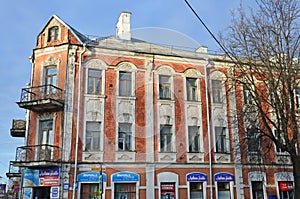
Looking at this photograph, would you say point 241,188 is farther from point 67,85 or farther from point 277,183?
point 67,85

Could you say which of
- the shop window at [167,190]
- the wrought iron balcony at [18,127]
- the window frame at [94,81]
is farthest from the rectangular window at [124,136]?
the wrought iron balcony at [18,127]

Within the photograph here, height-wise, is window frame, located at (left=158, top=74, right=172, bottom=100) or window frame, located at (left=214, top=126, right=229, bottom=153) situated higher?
window frame, located at (left=158, top=74, right=172, bottom=100)

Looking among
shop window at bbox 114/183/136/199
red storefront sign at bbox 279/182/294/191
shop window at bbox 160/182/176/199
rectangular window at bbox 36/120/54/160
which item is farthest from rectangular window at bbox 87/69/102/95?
red storefront sign at bbox 279/182/294/191

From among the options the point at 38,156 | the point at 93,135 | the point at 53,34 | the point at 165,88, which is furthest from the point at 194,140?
the point at 53,34

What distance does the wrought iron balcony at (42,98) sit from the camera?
53.9 ft

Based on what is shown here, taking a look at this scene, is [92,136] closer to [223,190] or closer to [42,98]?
[42,98]

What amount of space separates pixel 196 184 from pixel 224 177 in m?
1.74

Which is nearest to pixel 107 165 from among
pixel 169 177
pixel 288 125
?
pixel 169 177

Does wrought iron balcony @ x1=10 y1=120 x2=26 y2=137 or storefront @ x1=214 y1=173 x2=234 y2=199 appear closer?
storefront @ x1=214 y1=173 x2=234 y2=199

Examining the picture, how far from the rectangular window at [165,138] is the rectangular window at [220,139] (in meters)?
3.01

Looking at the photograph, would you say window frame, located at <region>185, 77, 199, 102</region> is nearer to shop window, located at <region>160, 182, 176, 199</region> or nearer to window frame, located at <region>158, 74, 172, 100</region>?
window frame, located at <region>158, 74, 172, 100</region>

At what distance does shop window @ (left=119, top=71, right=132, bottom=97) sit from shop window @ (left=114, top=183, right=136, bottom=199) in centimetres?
483

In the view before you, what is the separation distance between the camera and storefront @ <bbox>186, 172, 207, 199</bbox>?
17.7 metres

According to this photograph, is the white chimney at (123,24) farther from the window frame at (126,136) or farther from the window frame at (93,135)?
the window frame at (93,135)
